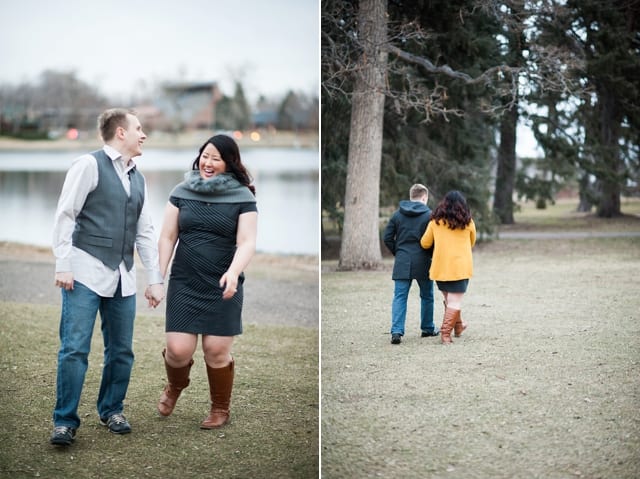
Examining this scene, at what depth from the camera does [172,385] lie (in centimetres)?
309

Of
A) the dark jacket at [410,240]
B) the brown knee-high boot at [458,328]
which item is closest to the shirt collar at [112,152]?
the dark jacket at [410,240]

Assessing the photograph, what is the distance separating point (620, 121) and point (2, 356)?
15.2 ft

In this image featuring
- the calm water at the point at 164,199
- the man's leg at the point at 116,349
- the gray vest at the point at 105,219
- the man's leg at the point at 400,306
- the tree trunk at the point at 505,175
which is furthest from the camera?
the tree trunk at the point at 505,175

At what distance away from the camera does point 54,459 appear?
278cm

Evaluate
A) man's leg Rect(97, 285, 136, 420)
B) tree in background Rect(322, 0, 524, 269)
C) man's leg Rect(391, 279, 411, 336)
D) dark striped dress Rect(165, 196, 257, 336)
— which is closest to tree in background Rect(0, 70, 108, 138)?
tree in background Rect(322, 0, 524, 269)

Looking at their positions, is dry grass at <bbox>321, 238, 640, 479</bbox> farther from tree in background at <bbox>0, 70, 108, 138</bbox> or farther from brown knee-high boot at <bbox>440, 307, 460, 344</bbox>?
tree in background at <bbox>0, 70, 108, 138</bbox>

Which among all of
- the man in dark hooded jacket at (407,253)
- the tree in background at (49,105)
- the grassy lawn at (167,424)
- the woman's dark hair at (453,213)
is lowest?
the grassy lawn at (167,424)

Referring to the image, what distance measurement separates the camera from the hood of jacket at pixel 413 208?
4527mm

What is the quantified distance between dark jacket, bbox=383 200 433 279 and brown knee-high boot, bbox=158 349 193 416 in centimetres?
176

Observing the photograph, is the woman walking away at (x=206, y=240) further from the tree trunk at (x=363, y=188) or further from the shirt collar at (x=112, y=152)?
the tree trunk at (x=363, y=188)

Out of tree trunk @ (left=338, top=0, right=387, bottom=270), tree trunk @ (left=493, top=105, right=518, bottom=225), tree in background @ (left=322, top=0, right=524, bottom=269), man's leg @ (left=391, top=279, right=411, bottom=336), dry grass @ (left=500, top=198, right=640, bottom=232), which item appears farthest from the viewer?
tree trunk @ (left=493, top=105, right=518, bottom=225)

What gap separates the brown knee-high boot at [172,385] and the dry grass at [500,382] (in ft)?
1.95

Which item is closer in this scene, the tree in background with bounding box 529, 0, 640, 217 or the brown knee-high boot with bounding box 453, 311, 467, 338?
the brown knee-high boot with bounding box 453, 311, 467, 338

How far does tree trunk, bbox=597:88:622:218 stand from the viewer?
590 centimetres
